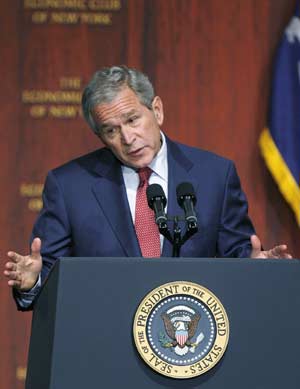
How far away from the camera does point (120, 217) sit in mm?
3057

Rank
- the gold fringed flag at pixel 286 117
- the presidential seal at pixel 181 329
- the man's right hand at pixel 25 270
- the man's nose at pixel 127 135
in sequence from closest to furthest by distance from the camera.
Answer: the presidential seal at pixel 181 329
the man's right hand at pixel 25 270
the man's nose at pixel 127 135
the gold fringed flag at pixel 286 117

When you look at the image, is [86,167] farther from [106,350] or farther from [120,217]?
[106,350]

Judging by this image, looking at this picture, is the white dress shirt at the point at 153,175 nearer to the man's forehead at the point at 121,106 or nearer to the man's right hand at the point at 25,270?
the man's forehead at the point at 121,106

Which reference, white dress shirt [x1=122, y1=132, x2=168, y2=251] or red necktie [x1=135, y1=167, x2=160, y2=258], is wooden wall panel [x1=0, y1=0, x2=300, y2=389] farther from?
red necktie [x1=135, y1=167, x2=160, y2=258]

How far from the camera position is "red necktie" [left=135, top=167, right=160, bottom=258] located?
3.01 metres

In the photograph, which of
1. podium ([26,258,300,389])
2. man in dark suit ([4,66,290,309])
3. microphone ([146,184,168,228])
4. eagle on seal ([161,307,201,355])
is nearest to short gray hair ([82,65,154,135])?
man in dark suit ([4,66,290,309])

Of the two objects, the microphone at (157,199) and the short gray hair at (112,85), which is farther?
the short gray hair at (112,85)

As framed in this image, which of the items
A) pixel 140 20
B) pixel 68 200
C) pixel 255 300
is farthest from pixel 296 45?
pixel 255 300

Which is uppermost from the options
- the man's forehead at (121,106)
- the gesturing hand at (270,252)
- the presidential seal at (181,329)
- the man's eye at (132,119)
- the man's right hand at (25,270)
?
the man's forehead at (121,106)

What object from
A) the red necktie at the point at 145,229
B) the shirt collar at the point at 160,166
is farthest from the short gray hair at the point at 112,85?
the red necktie at the point at 145,229

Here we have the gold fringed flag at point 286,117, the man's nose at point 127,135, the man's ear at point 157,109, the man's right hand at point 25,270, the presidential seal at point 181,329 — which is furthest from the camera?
the gold fringed flag at point 286,117

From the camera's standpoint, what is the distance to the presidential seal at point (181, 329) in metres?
2.20

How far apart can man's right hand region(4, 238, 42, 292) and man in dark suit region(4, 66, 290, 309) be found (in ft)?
1.06

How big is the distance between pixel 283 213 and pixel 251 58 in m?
0.68
